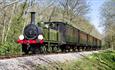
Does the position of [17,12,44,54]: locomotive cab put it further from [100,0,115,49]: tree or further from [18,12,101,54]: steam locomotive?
[100,0,115,49]: tree

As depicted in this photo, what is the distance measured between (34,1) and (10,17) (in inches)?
321

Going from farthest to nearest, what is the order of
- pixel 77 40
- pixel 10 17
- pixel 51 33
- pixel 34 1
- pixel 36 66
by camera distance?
pixel 34 1 < pixel 10 17 < pixel 77 40 < pixel 51 33 < pixel 36 66

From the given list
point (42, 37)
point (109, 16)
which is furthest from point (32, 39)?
point (109, 16)

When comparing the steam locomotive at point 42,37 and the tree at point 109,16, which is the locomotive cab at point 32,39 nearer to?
the steam locomotive at point 42,37

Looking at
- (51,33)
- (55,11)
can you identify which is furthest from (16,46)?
(55,11)

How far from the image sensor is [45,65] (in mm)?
15281

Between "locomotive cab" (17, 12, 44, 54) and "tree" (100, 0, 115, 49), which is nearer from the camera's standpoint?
"locomotive cab" (17, 12, 44, 54)

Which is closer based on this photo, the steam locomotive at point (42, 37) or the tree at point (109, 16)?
the steam locomotive at point (42, 37)

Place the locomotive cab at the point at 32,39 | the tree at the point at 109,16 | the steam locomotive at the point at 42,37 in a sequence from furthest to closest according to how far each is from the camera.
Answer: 1. the tree at the point at 109,16
2. the steam locomotive at the point at 42,37
3. the locomotive cab at the point at 32,39

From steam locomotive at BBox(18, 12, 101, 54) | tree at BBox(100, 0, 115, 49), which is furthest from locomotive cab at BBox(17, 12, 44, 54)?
tree at BBox(100, 0, 115, 49)

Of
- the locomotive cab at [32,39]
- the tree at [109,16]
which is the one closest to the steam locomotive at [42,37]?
the locomotive cab at [32,39]

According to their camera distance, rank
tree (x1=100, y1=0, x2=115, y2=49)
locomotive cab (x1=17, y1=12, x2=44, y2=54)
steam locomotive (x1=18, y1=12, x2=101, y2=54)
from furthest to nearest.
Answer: tree (x1=100, y1=0, x2=115, y2=49), steam locomotive (x1=18, y1=12, x2=101, y2=54), locomotive cab (x1=17, y1=12, x2=44, y2=54)

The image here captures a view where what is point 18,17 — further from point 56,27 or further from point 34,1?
point 56,27

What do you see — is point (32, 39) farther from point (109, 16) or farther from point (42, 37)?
point (109, 16)
